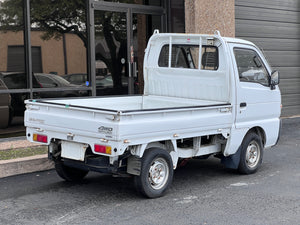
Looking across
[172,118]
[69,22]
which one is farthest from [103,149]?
[69,22]

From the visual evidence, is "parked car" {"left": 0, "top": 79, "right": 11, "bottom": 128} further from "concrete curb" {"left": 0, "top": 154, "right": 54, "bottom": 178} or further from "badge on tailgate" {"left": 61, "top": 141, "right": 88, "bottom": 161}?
"badge on tailgate" {"left": 61, "top": 141, "right": 88, "bottom": 161}

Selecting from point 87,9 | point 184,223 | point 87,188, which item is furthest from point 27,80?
point 184,223

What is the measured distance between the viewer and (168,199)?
6.06 m

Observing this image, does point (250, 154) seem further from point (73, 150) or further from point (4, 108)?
point (4, 108)

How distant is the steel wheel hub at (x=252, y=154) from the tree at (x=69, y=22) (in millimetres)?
5260

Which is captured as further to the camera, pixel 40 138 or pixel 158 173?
pixel 40 138

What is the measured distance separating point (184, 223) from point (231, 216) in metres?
0.58

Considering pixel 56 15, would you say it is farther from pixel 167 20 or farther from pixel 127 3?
pixel 167 20

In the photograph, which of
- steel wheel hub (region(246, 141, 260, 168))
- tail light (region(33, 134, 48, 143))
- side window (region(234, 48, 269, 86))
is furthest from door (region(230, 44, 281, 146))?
tail light (region(33, 134, 48, 143))

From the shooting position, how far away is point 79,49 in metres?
11.2

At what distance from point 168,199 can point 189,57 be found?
249 centimetres

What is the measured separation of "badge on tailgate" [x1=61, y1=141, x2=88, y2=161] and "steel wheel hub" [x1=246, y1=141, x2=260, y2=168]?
2.74 m

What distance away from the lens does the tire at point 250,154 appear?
7.33 m

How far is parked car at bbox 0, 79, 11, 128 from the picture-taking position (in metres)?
9.88
